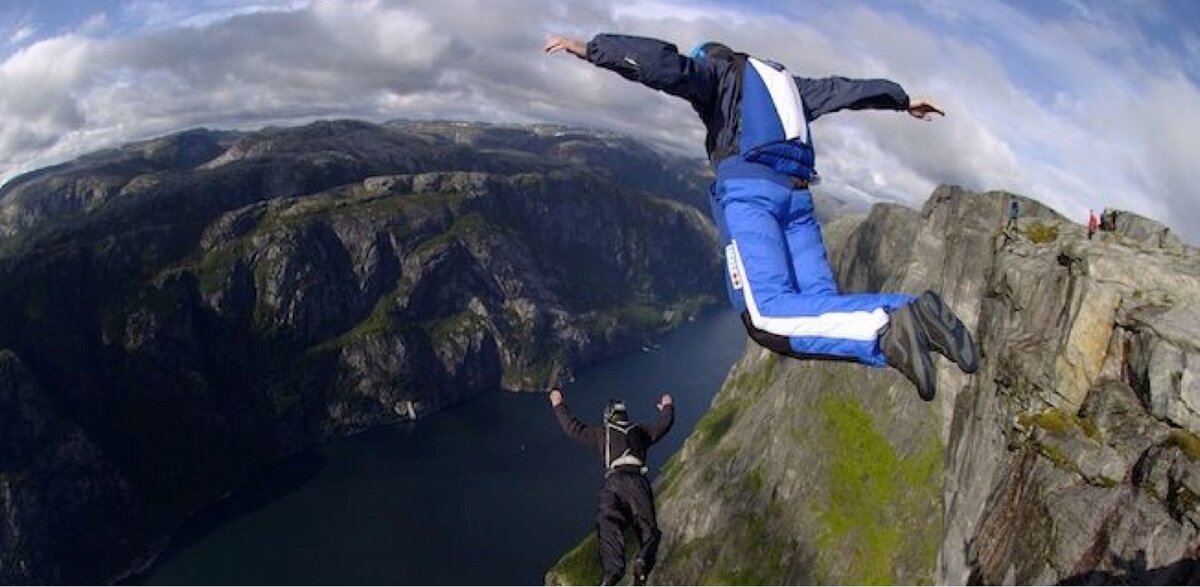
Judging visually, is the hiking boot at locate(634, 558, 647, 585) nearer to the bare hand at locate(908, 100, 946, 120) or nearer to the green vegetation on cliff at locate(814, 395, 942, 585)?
the bare hand at locate(908, 100, 946, 120)

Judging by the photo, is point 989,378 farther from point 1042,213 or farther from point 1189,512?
point 1042,213

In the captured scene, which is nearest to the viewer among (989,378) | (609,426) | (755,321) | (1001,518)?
(755,321)

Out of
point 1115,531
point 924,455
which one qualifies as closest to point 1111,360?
point 1115,531

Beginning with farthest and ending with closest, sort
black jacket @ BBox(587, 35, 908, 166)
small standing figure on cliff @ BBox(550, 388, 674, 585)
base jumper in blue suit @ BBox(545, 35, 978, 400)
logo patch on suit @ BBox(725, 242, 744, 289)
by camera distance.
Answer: small standing figure on cliff @ BBox(550, 388, 674, 585)
black jacket @ BBox(587, 35, 908, 166)
logo patch on suit @ BBox(725, 242, 744, 289)
base jumper in blue suit @ BBox(545, 35, 978, 400)

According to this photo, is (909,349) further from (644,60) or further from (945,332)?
(644,60)

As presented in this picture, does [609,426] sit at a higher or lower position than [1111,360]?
higher

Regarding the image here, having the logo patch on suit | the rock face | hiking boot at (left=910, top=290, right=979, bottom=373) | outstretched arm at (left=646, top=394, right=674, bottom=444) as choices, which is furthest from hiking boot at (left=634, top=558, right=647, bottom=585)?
the rock face
